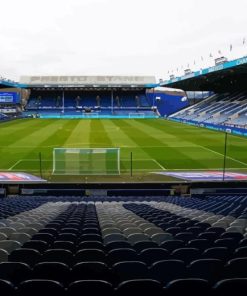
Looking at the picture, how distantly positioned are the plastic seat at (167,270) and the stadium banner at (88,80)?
351ft

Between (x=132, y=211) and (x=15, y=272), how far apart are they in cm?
967

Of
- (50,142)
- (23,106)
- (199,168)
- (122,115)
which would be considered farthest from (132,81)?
(199,168)

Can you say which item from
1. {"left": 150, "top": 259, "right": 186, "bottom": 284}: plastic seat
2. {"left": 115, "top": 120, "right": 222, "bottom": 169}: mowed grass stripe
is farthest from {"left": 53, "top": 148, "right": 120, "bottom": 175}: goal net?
{"left": 150, "top": 259, "right": 186, "bottom": 284}: plastic seat

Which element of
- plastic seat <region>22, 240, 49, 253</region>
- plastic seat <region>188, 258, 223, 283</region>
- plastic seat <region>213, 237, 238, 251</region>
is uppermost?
plastic seat <region>188, 258, 223, 283</region>

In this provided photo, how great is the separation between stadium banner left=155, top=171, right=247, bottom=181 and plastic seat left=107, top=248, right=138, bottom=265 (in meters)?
19.4

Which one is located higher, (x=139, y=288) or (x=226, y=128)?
(x=226, y=128)

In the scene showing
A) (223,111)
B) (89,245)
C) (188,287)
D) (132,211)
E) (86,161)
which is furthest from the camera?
(223,111)

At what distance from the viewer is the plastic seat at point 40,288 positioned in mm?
3469

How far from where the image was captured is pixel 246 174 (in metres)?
26.3

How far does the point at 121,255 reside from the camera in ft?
17.1

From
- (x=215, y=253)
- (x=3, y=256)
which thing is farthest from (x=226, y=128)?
(x=3, y=256)

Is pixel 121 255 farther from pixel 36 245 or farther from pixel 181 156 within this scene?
pixel 181 156

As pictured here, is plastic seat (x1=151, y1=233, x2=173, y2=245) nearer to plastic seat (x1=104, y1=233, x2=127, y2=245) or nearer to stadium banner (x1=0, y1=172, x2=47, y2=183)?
plastic seat (x1=104, y1=233, x2=127, y2=245)

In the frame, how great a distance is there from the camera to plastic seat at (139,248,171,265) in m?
5.09
